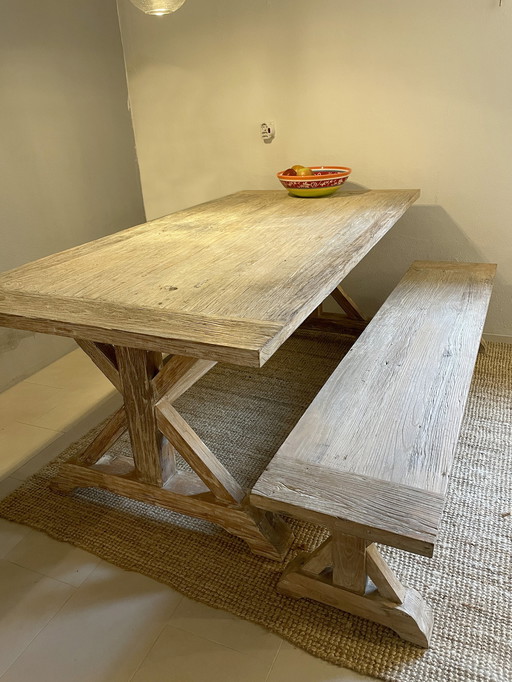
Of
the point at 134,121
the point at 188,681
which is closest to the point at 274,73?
the point at 134,121

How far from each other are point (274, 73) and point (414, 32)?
0.70 m

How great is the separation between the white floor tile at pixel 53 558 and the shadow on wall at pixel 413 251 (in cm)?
200

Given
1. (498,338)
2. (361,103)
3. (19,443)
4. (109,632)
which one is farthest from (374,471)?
(361,103)

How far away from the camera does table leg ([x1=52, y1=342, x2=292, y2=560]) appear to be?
1460mm

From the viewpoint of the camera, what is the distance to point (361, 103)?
255 centimetres

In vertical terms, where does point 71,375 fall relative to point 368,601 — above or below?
below

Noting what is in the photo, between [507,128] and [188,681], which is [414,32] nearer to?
[507,128]

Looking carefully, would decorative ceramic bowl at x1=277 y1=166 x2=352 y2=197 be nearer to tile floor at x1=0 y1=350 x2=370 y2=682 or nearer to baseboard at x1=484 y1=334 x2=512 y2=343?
baseboard at x1=484 y1=334 x2=512 y2=343

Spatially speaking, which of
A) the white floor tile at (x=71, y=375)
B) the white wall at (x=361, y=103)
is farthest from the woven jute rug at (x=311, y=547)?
the white wall at (x=361, y=103)

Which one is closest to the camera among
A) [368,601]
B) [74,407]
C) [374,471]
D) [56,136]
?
[374,471]

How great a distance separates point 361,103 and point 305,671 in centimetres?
238

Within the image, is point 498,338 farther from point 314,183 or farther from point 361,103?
point 361,103

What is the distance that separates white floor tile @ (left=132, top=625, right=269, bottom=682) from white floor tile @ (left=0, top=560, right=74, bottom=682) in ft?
0.92

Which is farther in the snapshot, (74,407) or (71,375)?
(71,375)
